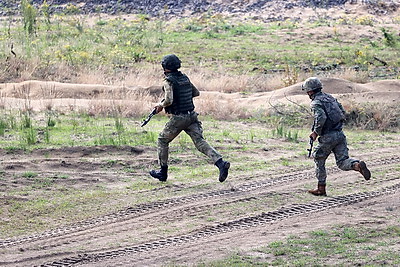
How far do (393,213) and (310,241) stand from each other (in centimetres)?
160

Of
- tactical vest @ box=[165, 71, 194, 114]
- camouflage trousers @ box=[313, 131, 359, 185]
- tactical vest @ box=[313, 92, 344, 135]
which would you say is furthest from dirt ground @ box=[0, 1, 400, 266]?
tactical vest @ box=[165, 71, 194, 114]

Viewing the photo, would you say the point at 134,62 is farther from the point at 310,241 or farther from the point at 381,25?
the point at 310,241

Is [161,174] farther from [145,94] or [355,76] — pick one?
[355,76]

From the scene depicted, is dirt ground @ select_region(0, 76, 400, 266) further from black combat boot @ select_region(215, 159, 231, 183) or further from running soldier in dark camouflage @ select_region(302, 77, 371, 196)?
running soldier in dark camouflage @ select_region(302, 77, 371, 196)

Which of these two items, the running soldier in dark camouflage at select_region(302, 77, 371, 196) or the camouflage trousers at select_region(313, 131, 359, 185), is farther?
the camouflage trousers at select_region(313, 131, 359, 185)

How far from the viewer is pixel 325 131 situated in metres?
9.61

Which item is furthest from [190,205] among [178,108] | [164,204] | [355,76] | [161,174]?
[355,76]

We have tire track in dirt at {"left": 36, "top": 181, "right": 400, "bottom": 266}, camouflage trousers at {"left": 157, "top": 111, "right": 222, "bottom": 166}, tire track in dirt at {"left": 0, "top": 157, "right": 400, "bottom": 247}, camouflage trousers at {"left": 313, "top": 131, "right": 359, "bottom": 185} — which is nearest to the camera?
tire track in dirt at {"left": 36, "top": 181, "right": 400, "bottom": 266}

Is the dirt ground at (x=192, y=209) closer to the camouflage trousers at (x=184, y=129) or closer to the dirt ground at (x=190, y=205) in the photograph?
the dirt ground at (x=190, y=205)

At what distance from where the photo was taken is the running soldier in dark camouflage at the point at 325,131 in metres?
9.43

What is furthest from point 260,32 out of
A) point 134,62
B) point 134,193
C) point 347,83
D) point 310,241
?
point 310,241

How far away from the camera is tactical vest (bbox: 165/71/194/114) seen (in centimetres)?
1002

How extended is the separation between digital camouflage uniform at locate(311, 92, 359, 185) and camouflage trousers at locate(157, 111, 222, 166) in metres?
1.36

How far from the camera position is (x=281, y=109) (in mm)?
15789
